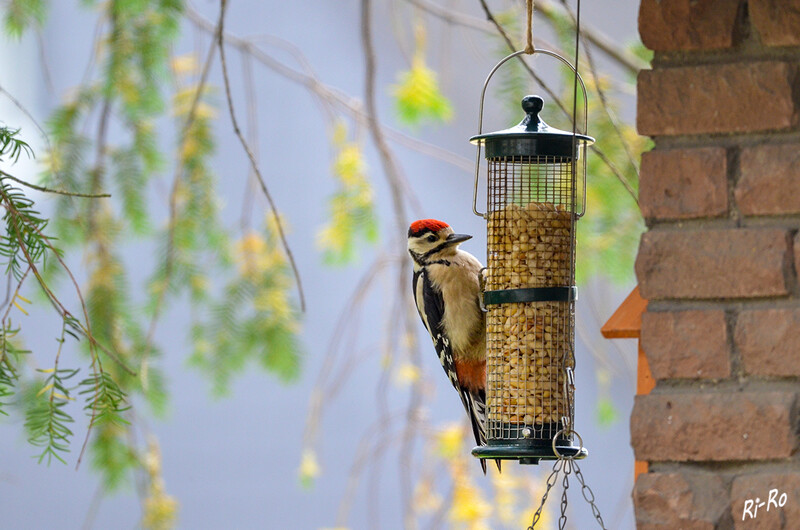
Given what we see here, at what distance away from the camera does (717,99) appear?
139 centimetres

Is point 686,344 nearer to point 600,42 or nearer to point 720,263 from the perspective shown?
point 720,263

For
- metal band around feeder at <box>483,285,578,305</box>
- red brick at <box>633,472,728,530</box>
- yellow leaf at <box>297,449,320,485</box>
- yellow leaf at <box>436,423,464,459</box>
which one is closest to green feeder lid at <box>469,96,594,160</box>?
metal band around feeder at <box>483,285,578,305</box>

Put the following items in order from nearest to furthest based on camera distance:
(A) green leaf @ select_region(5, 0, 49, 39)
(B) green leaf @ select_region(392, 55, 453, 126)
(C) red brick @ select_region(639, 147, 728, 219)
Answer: (C) red brick @ select_region(639, 147, 728, 219) → (A) green leaf @ select_region(5, 0, 49, 39) → (B) green leaf @ select_region(392, 55, 453, 126)

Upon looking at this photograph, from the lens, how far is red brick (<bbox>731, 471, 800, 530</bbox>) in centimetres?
127

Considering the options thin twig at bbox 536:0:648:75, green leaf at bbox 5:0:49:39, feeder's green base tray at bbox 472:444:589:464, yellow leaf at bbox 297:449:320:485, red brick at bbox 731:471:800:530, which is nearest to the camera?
red brick at bbox 731:471:800:530

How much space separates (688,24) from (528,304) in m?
0.77

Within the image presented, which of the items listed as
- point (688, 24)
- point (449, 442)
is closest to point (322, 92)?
point (449, 442)

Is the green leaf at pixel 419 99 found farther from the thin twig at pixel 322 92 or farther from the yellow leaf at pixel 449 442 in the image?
the yellow leaf at pixel 449 442

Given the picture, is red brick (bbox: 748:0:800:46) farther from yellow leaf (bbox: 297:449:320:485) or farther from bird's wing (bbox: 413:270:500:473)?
yellow leaf (bbox: 297:449:320:485)

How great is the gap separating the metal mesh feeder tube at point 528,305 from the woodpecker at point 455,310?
0.72 meters

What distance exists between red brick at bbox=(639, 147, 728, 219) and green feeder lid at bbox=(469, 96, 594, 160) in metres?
0.48

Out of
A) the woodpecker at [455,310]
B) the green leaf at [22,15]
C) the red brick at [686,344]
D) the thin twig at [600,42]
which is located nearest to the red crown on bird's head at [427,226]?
the woodpecker at [455,310]

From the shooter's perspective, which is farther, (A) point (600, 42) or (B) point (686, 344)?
(A) point (600, 42)

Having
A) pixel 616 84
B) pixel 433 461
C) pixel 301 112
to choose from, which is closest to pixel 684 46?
pixel 616 84
